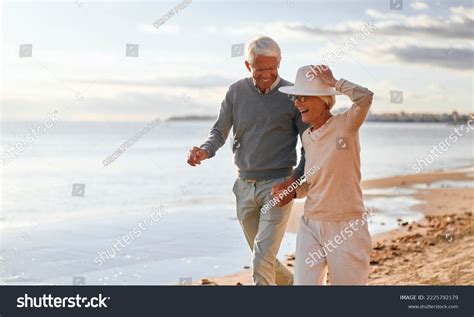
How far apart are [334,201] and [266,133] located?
35.4 inches

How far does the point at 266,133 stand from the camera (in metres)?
4.43

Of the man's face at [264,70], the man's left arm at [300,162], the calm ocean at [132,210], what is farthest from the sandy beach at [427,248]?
the man's face at [264,70]

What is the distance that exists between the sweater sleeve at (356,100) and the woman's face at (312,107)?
6.6 inches

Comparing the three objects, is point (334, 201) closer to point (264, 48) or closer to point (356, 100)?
point (356, 100)

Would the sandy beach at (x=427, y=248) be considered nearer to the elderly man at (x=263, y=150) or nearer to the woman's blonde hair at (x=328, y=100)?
the elderly man at (x=263, y=150)

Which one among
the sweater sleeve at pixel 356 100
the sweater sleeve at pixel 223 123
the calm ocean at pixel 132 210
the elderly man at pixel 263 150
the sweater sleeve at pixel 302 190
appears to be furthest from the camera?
the calm ocean at pixel 132 210

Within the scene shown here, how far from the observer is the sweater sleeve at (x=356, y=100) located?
3541 mm

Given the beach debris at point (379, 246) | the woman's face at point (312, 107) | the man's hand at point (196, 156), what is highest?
the woman's face at point (312, 107)

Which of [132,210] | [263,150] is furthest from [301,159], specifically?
[132,210]

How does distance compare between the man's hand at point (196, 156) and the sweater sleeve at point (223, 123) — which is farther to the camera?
the sweater sleeve at point (223, 123)

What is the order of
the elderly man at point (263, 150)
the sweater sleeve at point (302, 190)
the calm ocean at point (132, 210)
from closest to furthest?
the sweater sleeve at point (302, 190) < the elderly man at point (263, 150) < the calm ocean at point (132, 210)

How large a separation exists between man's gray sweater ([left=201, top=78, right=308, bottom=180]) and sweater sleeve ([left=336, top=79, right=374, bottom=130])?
31.1 inches

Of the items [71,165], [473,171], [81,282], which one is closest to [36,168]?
[71,165]
